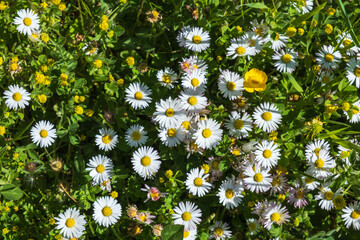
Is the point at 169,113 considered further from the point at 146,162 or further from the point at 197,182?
the point at 197,182

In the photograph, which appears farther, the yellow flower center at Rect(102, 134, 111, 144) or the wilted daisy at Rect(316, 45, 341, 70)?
the wilted daisy at Rect(316, 45, 341, 70)

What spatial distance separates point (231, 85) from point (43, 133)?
61.8 inches

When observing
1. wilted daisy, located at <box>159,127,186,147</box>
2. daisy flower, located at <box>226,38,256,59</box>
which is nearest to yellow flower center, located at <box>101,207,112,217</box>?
wilted daisy, located at <box>159,127,186,147</box>

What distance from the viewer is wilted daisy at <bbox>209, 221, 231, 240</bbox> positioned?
330 cm

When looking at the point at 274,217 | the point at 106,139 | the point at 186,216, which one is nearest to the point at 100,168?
the point at 106,139

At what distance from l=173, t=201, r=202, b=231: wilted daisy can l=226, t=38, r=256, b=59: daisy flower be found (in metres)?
1.26

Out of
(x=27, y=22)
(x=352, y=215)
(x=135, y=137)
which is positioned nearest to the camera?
(x=135, y=137)

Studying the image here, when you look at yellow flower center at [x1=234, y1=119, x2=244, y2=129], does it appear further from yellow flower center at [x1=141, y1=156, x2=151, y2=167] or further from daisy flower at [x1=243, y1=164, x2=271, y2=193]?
yellow flower center at [x1=141, y1=156, x2=151, y2=167]

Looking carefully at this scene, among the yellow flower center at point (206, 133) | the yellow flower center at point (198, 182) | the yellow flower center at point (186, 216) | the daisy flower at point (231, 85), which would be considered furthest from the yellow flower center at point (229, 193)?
the daisy flower at point (231, 85)

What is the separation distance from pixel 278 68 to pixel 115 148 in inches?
61.0

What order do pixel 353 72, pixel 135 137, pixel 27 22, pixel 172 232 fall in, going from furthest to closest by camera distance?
pixel 353 72
pixel 27 22
pixel 135 137
pixel 172 232

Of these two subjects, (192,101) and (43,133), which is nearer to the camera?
(192,101)

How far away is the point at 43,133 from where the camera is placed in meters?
3.22

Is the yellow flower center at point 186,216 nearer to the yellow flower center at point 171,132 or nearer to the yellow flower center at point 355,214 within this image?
the yellow flower center at point 171,132
